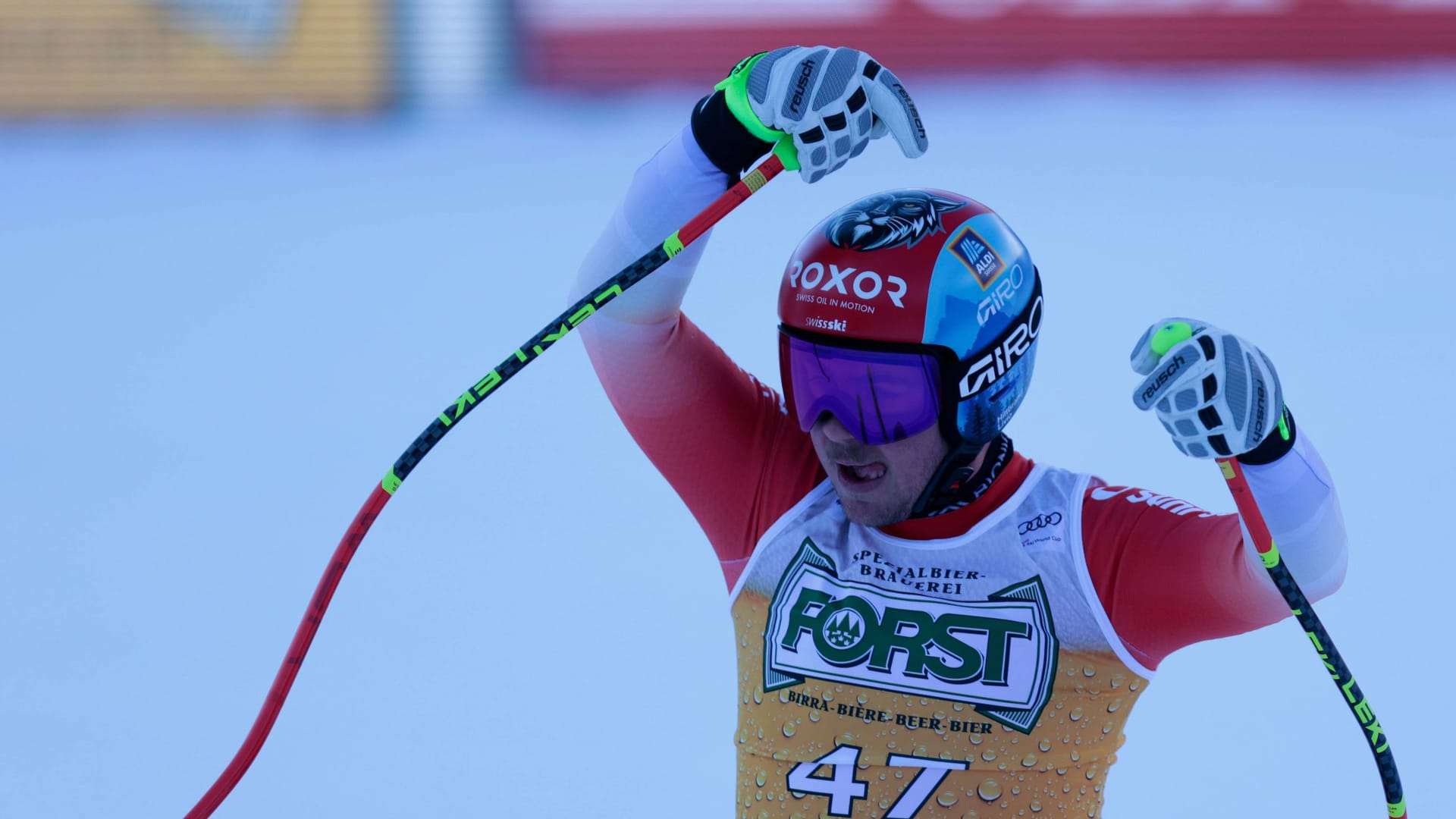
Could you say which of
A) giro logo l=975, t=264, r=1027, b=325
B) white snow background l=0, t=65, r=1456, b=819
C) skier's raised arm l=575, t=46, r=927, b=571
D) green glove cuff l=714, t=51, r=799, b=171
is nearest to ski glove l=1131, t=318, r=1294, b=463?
giro logo l=975, t=264, r=1027, b=325

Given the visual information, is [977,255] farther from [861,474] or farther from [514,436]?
[514,436]

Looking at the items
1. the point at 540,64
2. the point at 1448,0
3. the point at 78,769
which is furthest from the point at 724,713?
the point at 1448,0

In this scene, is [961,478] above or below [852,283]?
below

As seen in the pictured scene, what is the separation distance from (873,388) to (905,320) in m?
0.11

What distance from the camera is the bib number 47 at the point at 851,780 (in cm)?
234

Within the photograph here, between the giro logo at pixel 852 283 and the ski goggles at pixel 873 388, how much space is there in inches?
3.1

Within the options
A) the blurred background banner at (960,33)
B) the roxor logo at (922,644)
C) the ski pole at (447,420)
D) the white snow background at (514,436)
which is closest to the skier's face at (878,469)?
the roxor logo at (922,644)

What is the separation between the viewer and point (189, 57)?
31.4 ft

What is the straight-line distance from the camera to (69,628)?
14.6 ft

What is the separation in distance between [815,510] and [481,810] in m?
1.62

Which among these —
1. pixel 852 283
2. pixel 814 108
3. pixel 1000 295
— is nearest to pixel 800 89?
pixel 814 108

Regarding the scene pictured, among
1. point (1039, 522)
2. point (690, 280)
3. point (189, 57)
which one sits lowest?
point (1039, 522)

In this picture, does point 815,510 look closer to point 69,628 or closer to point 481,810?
point 481,810

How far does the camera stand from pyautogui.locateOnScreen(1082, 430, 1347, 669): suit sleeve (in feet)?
6.93
